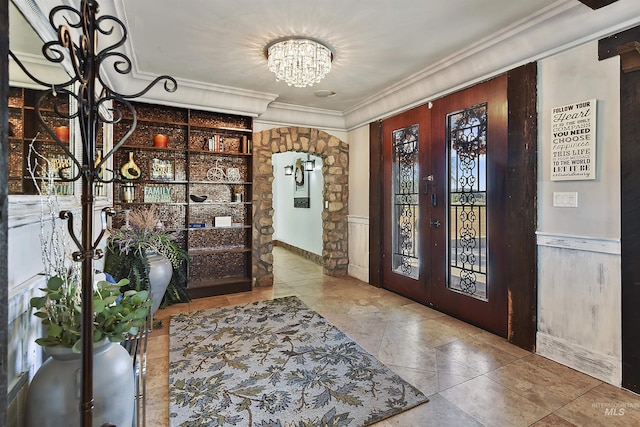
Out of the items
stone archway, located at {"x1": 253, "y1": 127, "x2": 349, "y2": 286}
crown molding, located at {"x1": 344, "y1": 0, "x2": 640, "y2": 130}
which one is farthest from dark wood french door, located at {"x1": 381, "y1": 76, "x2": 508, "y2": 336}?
stone archway, located at {"x1": 253, "y1": 127, "x2": 349, "y2": 286}

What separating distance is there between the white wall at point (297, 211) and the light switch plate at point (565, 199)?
414 cm

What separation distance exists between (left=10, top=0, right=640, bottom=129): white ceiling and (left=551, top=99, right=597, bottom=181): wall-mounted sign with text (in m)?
0.51

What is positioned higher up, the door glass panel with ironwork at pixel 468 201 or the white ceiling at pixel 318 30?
the white ceiling at pixel 318 30

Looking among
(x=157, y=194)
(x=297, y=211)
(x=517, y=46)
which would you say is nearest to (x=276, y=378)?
(x=157, y=194)

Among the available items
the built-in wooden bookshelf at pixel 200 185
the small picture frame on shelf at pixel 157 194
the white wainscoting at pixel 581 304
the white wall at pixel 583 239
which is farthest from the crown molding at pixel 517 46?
the small picture frame on shelf at pixel 157 194

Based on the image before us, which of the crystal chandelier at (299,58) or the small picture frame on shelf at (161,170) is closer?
the crystal chandelier at (299,58)

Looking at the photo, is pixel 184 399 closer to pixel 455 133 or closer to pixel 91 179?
pixel 91 179

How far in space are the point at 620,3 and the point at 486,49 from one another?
92 cm

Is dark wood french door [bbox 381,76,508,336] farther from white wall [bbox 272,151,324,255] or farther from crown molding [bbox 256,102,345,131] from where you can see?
white wall [bbox 272,151,324,255]

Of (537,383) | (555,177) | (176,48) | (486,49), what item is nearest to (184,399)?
(537,383)

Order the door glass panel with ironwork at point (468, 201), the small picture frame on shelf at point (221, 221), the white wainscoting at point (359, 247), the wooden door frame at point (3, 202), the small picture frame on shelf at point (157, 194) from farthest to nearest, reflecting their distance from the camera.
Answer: the white wainscoting at point (359, 247) < the small picture frame on shelf at point (221, 221) < the small picture frame on shelf at point (157, 194) < the door glass panel with ironwork at point (468, 201) < the wooden door frame at point (3, 202)

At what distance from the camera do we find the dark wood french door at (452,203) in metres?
2.95

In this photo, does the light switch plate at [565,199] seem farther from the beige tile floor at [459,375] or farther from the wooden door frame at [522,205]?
the beige tile floor at [459,375]

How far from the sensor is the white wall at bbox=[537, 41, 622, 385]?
7.14 ft
